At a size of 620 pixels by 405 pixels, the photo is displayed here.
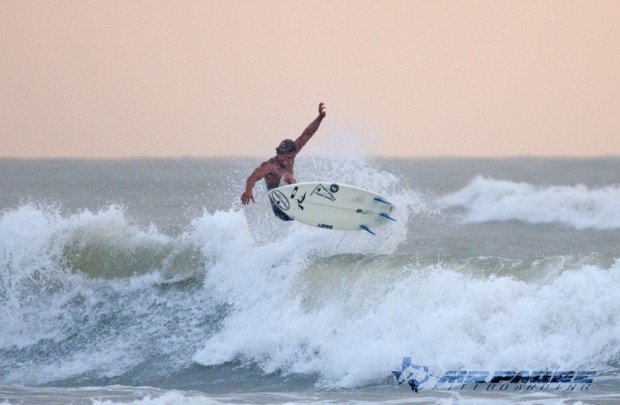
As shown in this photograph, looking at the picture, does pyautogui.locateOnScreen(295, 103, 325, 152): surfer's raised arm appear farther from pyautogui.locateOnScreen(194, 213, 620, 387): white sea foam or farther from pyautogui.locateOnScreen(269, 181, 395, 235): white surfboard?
pyautogui.locateOnScreen(194, 213, 620, 387): white sea foam

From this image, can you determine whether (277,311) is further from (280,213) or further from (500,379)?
(500,379)

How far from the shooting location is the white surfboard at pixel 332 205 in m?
12.6

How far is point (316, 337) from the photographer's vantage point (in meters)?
12.0

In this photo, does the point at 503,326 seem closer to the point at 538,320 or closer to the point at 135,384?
the point at 538,320

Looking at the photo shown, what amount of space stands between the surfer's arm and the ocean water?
1679mm

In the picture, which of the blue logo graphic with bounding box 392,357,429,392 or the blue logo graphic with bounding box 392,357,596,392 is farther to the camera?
the blue logo graphic with bounding box 392,357,429,392

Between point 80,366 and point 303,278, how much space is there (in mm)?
3255

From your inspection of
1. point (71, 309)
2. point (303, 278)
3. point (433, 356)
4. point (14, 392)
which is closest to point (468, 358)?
point (433, 356)

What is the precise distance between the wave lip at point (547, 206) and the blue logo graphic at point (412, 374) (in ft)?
48.6

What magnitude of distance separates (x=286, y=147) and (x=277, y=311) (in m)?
2.20

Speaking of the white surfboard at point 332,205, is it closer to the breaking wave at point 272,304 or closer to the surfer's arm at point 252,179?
the surfer's arm at point 252,179

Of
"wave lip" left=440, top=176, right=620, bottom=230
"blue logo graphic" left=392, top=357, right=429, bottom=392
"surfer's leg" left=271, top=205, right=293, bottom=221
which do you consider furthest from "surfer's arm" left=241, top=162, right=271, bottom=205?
"wave lip" left=440, top=176, right=620, bottom=230

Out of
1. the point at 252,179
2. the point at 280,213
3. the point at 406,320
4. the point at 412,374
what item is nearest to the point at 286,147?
the point at 252,179

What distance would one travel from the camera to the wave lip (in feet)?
85.5
